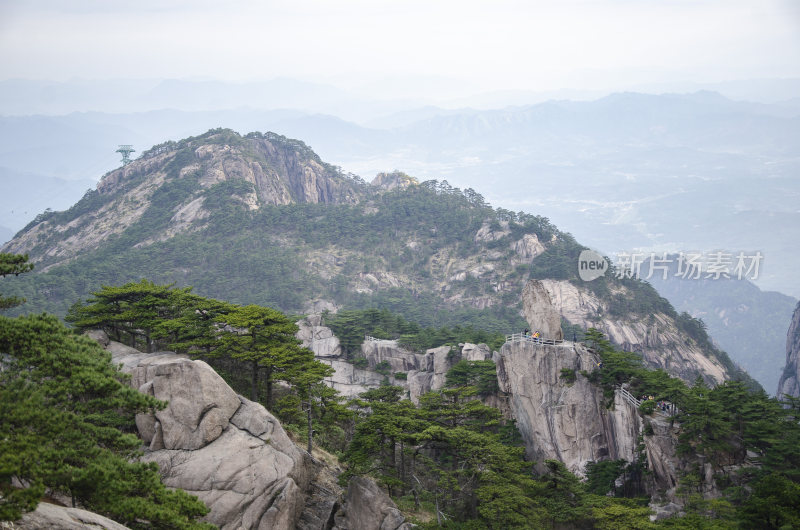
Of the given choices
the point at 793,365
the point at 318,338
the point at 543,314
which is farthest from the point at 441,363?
the point at 793,365

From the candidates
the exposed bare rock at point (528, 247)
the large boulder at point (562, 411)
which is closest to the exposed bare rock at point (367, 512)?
the large boulder at point (562, 411)

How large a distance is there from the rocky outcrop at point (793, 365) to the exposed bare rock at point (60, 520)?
6645cm

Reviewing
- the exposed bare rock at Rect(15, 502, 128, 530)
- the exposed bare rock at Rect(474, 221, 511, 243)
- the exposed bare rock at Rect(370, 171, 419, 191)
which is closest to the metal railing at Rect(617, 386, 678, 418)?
the exposed bare rock at Rect(15, 502, 128, 530)

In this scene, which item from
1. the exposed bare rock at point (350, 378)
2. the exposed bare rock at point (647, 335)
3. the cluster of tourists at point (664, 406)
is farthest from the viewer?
the exposed bare rock at point (647, 335)

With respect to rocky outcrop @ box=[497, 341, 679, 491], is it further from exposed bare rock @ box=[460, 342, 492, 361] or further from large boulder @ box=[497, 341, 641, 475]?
exposed bare rock @ box=[460, 342, 492, 361]

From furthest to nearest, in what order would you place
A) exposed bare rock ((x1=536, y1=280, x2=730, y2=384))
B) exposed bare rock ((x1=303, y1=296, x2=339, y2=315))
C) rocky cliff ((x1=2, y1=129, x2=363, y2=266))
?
rocky cliff ((x1=2, y1=129, x2=363, y2=266)) → exposed bare rock ((x1=303, y1=296, x2=339, y2=315)) → exposed bare rock ((x1=536, y1=280, x2=730, y2=384))

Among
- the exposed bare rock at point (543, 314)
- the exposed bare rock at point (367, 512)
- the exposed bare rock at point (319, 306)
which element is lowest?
the exposed bare rock at point (367, 512)

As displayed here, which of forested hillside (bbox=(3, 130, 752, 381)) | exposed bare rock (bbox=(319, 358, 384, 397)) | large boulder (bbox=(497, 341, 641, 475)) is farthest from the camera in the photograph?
forested hillside (bbox=(3, 130, 752, 381))

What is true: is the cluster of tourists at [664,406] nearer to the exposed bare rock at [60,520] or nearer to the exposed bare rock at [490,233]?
the exposed bare rock at [60,520]

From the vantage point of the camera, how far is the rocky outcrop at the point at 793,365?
63.5 meters

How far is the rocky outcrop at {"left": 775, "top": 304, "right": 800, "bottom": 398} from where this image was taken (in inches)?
2501

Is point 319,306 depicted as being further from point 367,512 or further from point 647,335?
Answer: point 367,512

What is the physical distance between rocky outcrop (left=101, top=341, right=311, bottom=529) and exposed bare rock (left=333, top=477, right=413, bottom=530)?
159 centimetres

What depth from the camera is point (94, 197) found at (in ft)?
300
